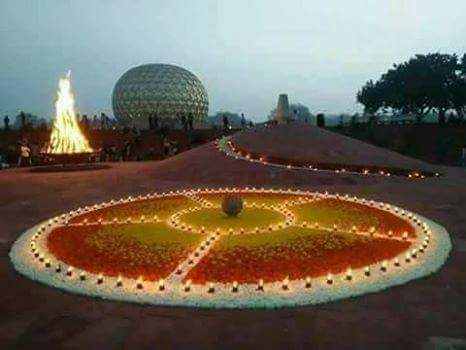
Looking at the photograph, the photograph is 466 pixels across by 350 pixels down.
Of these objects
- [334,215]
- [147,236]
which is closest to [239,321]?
[147,236]

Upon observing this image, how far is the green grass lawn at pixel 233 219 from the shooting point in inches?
489

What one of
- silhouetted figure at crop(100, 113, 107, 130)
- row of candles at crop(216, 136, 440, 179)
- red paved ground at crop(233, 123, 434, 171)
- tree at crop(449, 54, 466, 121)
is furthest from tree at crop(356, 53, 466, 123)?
silhouetted figure at crop(100, 113, 107, 130)

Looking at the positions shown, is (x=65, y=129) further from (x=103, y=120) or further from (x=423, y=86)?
(x=423, y=86)

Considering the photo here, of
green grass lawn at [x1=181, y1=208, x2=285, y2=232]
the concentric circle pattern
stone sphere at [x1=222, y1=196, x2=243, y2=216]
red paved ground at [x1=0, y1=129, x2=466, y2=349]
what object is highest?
stone sphere at [x1=222, y1=196, x2=243, y2=216]

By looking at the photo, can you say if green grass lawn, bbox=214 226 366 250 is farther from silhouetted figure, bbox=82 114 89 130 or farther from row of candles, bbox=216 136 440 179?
silhouetted figure, bbox=82 114 89 130

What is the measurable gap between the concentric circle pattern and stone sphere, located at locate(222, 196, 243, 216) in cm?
21

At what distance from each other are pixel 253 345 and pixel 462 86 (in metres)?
60.2

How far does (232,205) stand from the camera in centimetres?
1330

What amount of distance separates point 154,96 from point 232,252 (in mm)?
68813

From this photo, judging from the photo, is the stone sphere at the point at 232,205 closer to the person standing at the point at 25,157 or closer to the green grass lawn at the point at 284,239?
the green grass lawn at the point at 284,239

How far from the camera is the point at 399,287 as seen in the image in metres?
8.01

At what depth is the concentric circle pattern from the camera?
7.92 metres

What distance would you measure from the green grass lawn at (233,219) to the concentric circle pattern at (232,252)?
29 mm

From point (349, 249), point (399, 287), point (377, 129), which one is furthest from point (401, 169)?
point (377, 129)
